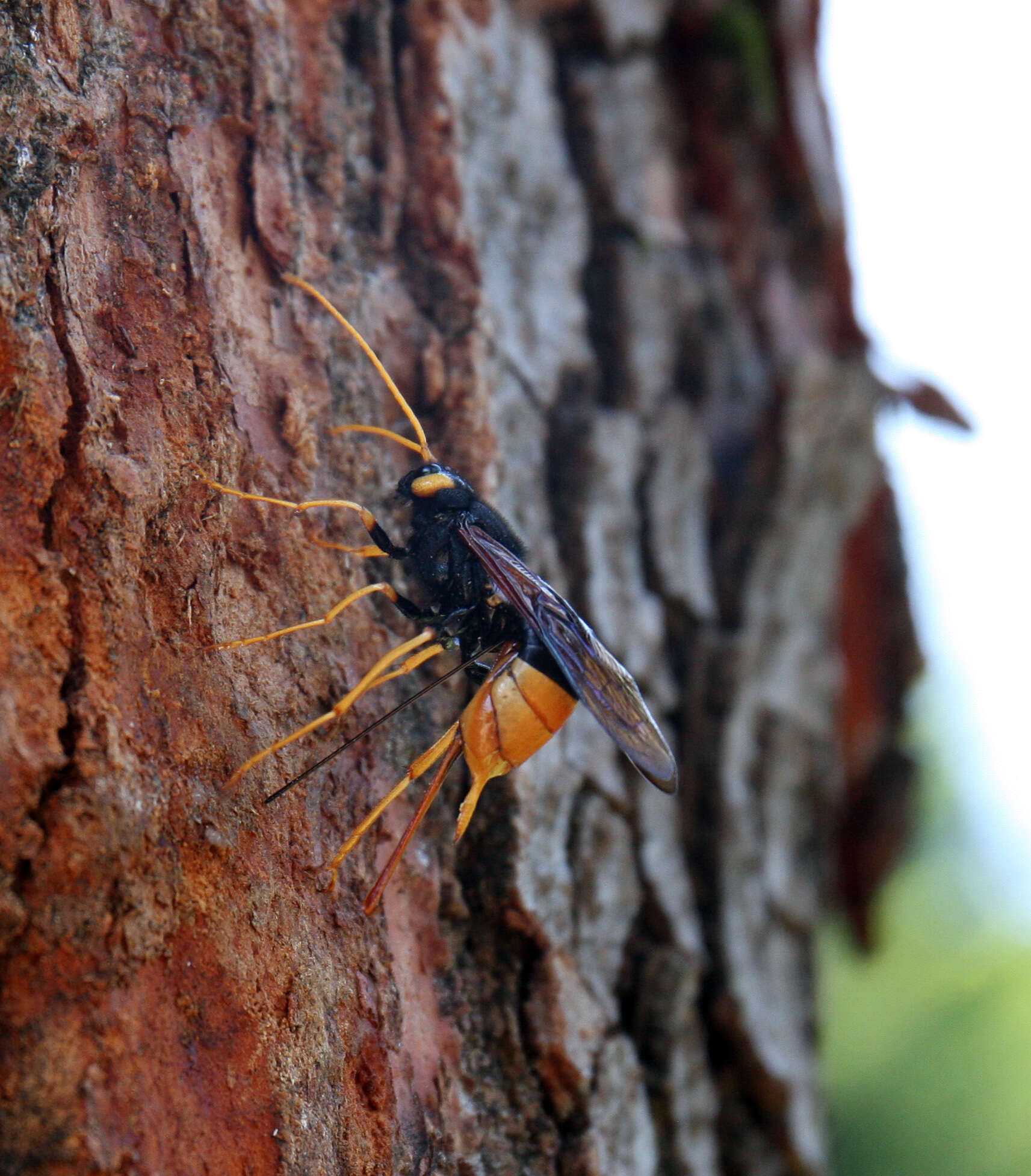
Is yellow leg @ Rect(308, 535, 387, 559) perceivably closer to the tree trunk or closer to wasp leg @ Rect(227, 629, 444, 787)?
the tree trunk

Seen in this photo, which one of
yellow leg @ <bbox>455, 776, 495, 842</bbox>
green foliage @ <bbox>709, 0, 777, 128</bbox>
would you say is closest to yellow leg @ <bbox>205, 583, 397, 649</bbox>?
yellow leg @ <bbox>455, 776, 495, 842</bbox>

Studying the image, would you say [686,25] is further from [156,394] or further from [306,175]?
[156,394]

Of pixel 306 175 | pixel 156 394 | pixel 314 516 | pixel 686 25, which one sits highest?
pixel 686 25

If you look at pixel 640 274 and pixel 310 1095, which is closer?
pixel 310 1095

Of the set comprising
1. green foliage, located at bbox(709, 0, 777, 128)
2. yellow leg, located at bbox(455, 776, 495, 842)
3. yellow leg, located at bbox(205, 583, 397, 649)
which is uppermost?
green foliage, located at bbox(709, 0, 777, 128)

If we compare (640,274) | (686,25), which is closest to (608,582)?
(640,274)

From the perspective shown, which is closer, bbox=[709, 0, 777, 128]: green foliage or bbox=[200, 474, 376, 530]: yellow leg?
bbox=[200, 474, 376, 530]: yellow leg

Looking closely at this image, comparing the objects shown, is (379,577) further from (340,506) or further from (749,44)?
(749,44)

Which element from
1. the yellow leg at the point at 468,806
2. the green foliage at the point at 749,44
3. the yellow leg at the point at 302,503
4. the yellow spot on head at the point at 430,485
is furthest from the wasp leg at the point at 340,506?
the green foliage at the point at 749,44
